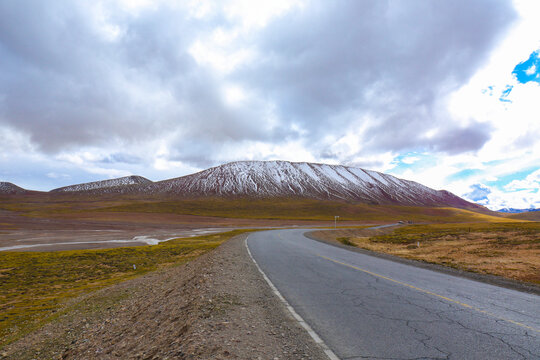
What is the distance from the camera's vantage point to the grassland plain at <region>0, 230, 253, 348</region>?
14.2 meters

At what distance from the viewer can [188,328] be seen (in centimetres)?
689

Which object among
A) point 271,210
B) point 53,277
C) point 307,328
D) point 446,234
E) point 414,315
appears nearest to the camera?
point 307,328

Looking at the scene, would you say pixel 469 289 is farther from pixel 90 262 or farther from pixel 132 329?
pixel 90 262

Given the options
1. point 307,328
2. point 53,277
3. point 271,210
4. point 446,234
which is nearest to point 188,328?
point 307,328

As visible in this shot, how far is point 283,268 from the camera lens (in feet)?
51.3

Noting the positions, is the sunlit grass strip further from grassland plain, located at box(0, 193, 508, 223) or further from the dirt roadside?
grassland plain, located at box(0, 193, 508, 223)

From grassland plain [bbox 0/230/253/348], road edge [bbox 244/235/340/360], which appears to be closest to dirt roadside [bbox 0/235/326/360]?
road edge [bbox 244/235/340/360]

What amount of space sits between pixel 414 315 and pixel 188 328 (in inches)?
229

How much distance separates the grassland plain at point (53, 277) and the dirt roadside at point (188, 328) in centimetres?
189

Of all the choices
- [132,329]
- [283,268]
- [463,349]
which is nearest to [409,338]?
[463,349]

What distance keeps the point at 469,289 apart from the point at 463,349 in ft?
22.0

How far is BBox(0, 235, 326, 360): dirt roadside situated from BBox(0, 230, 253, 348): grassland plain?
1.89 metres

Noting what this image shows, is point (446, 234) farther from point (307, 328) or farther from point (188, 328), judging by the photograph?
point (188, 328)

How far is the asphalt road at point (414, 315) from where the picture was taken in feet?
→ 18.5
